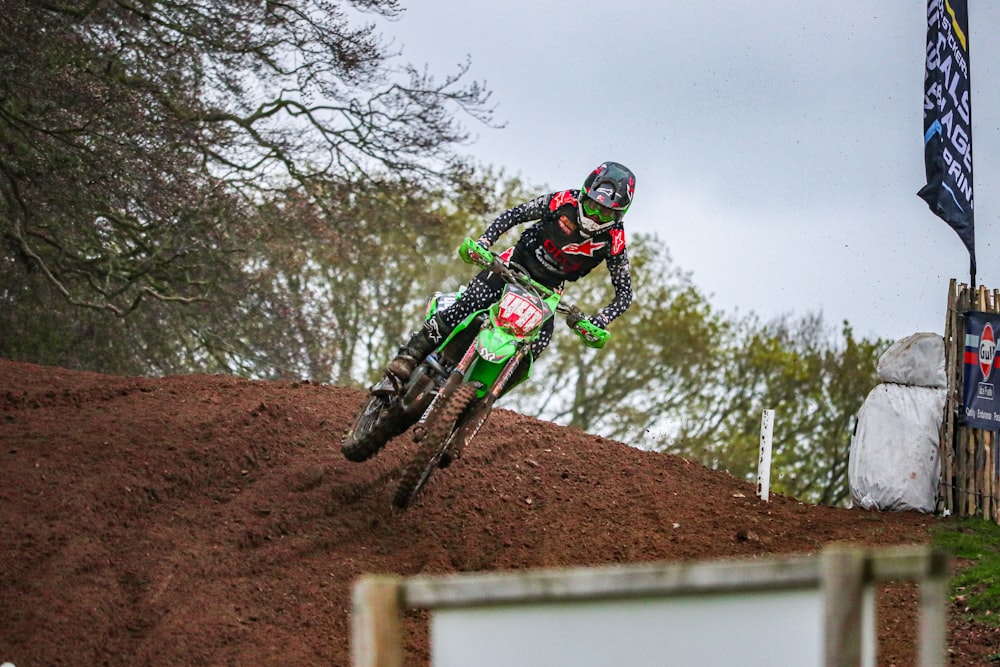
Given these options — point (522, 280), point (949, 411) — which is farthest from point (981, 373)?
point (522, 280)

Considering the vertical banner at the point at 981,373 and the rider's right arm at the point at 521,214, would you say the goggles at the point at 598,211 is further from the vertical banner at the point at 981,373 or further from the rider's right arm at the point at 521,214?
the vertical banner at the point at 981,373

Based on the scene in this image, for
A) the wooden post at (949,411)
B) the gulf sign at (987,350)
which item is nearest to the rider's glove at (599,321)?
the wooden post at (949,411)

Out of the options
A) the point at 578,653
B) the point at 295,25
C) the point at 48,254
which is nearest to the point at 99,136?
the point at 48,254

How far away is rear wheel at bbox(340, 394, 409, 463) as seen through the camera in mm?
8531

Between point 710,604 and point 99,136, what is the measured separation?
12.9 meters

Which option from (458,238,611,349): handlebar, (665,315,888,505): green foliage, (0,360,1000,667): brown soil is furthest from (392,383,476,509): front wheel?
(665,315,888,505): green foliage

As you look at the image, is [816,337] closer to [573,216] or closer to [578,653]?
[573,216]

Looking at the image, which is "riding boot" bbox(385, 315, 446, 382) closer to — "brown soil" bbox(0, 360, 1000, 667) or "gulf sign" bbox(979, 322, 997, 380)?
"brown soil" bbox(0, 360, 1000, 667)

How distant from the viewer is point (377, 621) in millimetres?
3299

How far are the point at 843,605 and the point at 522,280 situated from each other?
5.40 metres

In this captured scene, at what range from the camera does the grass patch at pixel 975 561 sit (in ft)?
25.8

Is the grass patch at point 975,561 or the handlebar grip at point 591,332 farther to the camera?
the handlebar grip at point 591,332

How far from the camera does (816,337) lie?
28844 mm

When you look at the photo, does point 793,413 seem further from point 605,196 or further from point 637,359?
point 605,196
